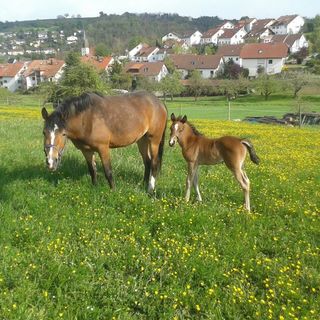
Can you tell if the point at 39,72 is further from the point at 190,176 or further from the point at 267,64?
the point at 190,176

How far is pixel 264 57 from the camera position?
4833 inches

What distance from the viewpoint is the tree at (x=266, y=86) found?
261 feet

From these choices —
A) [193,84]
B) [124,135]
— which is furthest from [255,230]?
[193,84]

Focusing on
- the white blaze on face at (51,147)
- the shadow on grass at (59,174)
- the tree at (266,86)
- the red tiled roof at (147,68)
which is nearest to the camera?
the white blaze on face at (51,147)

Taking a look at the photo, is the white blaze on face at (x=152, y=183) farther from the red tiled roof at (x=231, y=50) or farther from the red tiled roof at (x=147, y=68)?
the red tiled roof at (x=231, y=50)

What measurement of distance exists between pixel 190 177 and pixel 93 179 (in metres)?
2.24

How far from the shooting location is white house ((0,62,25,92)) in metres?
134

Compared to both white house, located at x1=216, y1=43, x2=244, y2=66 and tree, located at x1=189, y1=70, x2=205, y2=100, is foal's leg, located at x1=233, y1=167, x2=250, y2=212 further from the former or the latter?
white house, located at x1=216, y1=43, x2=244, y2=66

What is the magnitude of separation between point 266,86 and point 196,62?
47344mm

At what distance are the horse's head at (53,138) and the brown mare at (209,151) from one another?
7.34 feet

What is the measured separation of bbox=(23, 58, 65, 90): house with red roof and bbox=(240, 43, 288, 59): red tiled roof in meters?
56.8

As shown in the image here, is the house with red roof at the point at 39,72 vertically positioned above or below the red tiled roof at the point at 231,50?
below

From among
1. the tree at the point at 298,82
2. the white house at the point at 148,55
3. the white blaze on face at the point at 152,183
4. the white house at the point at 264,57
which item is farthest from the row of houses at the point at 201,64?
the white blaze on face at the point at 152,183

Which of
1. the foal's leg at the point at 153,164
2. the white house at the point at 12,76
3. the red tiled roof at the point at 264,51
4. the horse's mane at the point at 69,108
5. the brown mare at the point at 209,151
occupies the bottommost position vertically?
the white house at the point at 12,76
